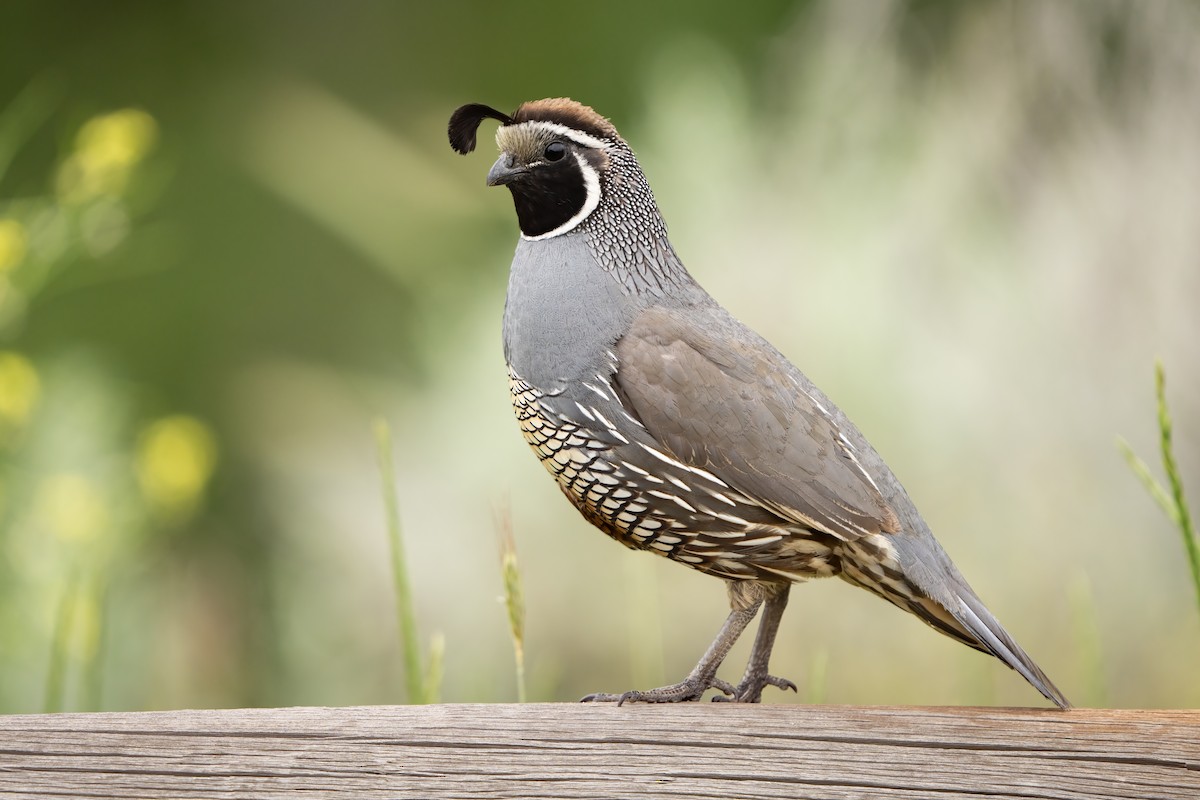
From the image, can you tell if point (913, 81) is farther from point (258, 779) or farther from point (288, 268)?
point (258, 779)

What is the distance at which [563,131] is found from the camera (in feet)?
5.98

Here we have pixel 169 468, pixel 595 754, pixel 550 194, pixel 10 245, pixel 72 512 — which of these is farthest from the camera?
pixel 169 468

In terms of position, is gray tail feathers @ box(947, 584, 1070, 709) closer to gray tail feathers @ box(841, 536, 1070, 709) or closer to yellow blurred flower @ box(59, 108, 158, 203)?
A: gray tail feathers @ box(841, 536, 1070, 709)

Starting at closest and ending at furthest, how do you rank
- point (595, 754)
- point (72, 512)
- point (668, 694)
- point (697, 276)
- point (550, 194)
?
point (595, 754)
point (668, 694)
point (550, 194)
point (72, 512)
point (697, 276)

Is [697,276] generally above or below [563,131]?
above

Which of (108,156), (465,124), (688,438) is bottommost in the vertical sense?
(688,438)

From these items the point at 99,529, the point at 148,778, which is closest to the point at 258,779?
the point at 148,778

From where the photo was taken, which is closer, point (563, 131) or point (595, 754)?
point (595, 754)

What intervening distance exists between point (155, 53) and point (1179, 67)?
3325 millimetres

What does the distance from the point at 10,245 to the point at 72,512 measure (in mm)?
616

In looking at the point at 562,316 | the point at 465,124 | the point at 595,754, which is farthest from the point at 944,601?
the point at 465,124

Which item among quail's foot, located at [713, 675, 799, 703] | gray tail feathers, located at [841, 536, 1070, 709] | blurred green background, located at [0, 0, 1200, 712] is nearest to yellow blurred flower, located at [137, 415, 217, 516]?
blurred green background, located at [0, 0, 1200, 712]

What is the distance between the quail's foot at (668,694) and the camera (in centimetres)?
169

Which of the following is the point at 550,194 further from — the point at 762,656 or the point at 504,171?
the point at 762,656
